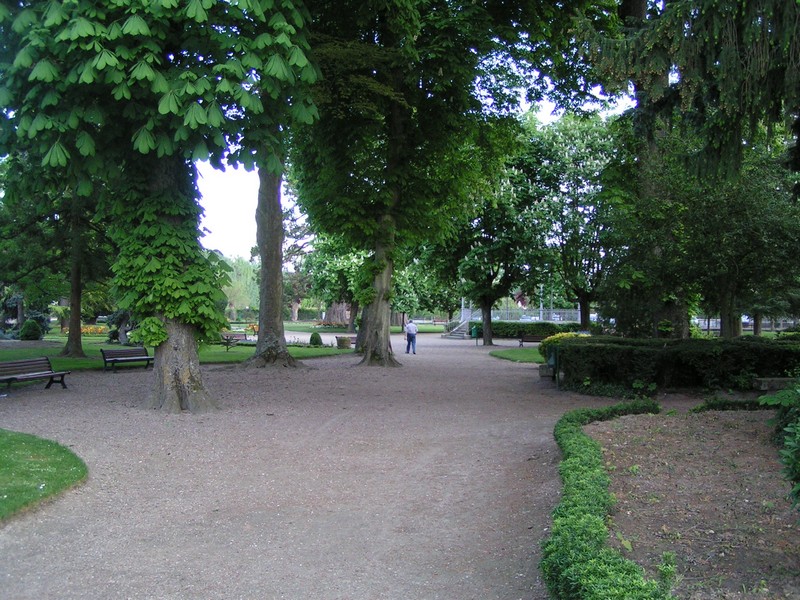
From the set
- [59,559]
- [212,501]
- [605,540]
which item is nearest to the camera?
[605,540]

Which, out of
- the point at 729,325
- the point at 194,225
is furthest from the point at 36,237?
the point at 729,325

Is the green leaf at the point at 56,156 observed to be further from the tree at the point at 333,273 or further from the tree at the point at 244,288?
the tree at the point at 244,288

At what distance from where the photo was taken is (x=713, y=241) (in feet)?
43.3

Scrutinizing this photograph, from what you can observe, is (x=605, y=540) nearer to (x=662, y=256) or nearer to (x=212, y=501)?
(x=212, y=501)

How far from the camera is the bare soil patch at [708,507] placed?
3887 mm

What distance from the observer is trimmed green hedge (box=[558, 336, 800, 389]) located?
1334 cm

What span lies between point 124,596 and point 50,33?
767cm

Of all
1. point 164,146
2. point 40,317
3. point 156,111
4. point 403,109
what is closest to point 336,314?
point 40,317

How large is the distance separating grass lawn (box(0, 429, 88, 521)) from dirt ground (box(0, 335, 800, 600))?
17 cm

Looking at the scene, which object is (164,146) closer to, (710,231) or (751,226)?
(710,231)

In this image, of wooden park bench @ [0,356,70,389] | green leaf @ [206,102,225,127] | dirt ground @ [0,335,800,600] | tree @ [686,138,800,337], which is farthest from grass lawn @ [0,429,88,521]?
tree @ [686,138,800,337]

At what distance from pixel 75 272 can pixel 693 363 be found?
729 inches

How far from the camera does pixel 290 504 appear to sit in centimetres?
659

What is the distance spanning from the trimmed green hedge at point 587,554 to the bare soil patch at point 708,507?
192 millimetres
